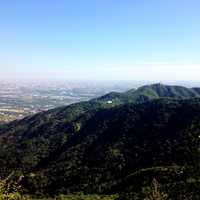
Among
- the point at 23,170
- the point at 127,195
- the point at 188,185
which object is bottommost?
the point at 23,170

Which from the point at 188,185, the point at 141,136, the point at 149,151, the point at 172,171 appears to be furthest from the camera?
the point at 141,136

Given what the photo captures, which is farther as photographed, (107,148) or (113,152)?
(107,148)

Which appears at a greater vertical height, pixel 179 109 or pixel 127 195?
pixel 179 109

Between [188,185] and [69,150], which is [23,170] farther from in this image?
[188,185]

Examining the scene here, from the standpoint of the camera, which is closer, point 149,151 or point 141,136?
point 149,151

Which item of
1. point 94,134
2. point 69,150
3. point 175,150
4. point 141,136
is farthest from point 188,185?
point 94,134

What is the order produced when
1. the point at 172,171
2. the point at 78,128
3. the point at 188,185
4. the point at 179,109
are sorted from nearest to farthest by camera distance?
1. the point at 188,185
2. the point at 172,171
3. the point at 179,109
4. the point at 78,128

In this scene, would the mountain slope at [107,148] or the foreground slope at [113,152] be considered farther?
the mountain slope at [107,148]

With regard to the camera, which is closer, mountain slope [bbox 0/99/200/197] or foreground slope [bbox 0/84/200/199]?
foreground slope [bbox 0/84/200/199]
